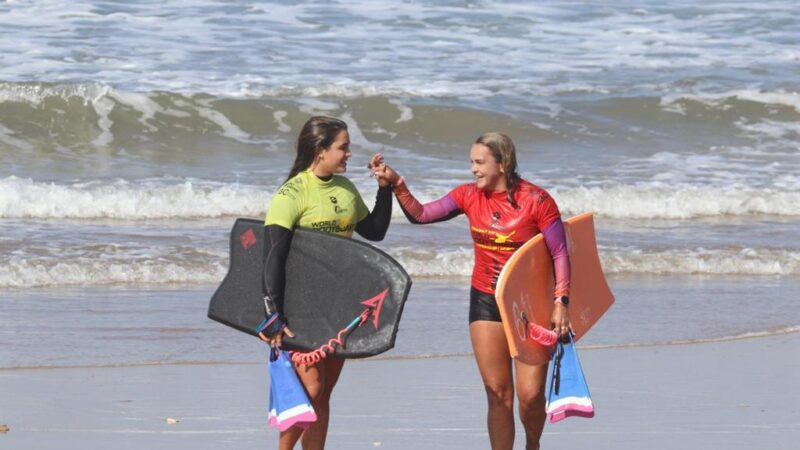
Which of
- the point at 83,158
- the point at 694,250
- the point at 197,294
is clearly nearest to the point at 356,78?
the point at 83,158

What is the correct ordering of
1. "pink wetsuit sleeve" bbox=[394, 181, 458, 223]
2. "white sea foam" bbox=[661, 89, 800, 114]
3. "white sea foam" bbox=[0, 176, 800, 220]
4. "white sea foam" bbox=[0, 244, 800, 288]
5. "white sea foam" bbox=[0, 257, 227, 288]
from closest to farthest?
1. "pink wetsuit sleeve" bbox=[394, 181, 458, 223]
2. "white sea foam" bbox=[0, 257, 227, 288]
3. "white sea foam" bbox=[0, 244, 800, 288]
4. "white sea foam" bbox=[0, 176, 800, 220]
5. "white sea foam" bbox=[661, 89, 800, 114]

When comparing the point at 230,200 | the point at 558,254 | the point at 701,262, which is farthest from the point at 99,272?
the point at 558,254

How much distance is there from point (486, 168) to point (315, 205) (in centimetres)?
64

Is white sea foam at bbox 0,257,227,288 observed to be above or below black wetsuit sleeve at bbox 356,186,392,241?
below

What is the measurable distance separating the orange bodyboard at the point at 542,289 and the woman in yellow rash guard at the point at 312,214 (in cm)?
59

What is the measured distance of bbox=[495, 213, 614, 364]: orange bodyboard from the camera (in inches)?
→ 198

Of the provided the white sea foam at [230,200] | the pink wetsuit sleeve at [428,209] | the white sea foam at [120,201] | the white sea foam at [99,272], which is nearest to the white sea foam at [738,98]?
the white sea foam at [230,200]

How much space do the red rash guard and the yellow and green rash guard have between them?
0.74ft

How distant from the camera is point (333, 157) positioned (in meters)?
5.02

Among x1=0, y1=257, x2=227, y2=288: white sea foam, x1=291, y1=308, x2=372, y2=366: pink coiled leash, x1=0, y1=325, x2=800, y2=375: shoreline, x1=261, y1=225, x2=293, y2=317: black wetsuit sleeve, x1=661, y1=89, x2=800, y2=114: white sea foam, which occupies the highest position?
x1=261, y1=225, x2=293, y2=317: black wetsuit sleeve

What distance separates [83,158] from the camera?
15805mm

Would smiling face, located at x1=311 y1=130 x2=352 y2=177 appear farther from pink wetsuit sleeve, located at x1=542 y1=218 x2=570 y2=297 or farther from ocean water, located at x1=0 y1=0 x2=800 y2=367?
ocean water, located at x1=0 y1=0 x2=800 y2=367

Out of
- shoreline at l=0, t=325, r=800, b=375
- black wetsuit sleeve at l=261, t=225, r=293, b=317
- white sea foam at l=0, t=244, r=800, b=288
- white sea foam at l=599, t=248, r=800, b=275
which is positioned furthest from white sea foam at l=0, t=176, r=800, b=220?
black wetsuit sleeve at l=261, t=225, r=293, b=317

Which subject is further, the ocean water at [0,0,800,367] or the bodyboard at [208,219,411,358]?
the ocean water at [0,0,800,367]
